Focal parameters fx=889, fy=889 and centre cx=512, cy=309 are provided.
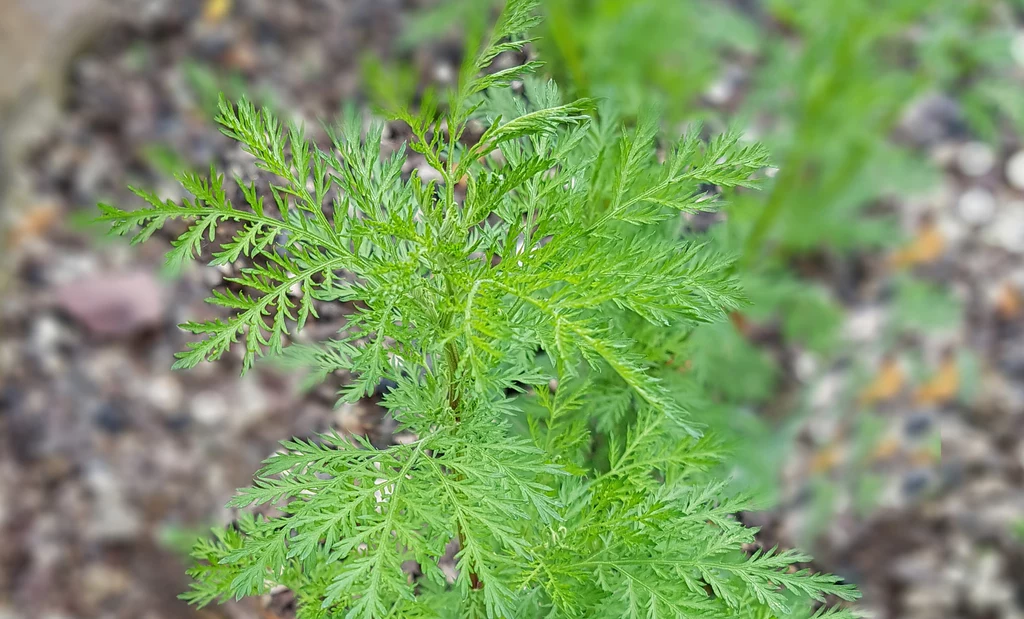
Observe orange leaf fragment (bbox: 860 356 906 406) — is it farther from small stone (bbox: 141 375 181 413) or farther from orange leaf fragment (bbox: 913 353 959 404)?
small stone (bbox: 141 375 181 413)

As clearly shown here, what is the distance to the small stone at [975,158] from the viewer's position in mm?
3131

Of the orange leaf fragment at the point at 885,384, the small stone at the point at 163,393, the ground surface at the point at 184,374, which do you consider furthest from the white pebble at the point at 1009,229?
the small stone at the point at 163,393

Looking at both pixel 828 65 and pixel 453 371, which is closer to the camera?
pixel 453 371

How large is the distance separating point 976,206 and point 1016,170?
8.1 inches

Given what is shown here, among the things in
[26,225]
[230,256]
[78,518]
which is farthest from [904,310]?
[26,225]

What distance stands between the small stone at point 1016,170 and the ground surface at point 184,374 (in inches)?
0.7

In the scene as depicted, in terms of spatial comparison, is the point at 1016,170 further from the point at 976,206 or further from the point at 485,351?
the point at 485,351

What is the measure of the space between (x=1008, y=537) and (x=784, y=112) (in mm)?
1390

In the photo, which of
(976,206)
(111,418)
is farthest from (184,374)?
(976,206)

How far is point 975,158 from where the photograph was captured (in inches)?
124

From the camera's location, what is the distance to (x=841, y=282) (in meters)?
3.05

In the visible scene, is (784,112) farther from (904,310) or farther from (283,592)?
(283,592)

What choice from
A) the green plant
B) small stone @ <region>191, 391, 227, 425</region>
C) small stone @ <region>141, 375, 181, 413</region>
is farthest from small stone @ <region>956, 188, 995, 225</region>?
small stone @ <region>141, 375, 181, 413</region>

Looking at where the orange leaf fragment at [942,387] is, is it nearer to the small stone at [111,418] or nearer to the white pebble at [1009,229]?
the white pebble at [1009,229]
